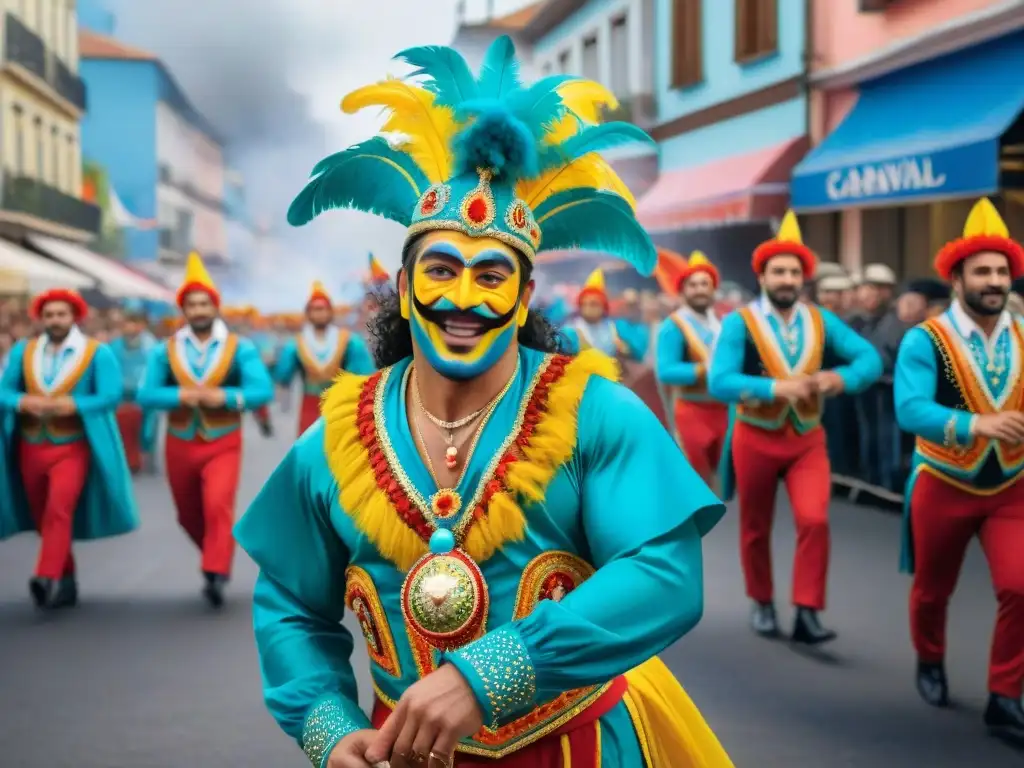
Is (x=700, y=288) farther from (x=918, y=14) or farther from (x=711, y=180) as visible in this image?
(x=711, y=180)

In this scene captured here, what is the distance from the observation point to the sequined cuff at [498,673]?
2.38 metres

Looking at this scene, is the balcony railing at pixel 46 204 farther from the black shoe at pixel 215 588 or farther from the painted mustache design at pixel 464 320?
the painted mustache design at pixel 464 320

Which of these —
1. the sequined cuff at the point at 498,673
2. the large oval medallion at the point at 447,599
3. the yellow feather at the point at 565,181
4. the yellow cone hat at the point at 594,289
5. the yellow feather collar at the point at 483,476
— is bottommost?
the sequined cuff at the point at 498,673

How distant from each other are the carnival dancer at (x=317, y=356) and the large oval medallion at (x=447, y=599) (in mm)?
8598

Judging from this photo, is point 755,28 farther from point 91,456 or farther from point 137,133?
point 137,133

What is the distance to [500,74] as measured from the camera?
114 inches

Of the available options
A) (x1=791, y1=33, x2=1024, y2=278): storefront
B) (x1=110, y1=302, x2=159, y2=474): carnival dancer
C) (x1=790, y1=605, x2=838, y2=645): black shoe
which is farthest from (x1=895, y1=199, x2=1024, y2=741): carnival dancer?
(x1=110, y1=302, x2=159, y2=474): carnival dancer

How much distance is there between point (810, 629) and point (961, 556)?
1.26m

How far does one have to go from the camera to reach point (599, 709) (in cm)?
278

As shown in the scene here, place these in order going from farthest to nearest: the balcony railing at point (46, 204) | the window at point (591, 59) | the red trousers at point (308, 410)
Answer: the balcony railing at point (46, 204)
the window at point (591, 59)
the red trousers at point (308, 410)

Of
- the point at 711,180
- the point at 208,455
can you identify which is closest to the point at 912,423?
the point at 208,455

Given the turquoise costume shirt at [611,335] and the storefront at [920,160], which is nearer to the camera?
the storefront at [920,160]

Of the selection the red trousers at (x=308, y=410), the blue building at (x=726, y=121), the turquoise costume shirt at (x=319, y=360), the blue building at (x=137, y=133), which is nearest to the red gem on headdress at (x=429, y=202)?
the turquoise costume shirt at (x=319, y=360)

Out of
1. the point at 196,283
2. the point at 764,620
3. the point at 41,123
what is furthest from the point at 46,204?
the point at 764,620
